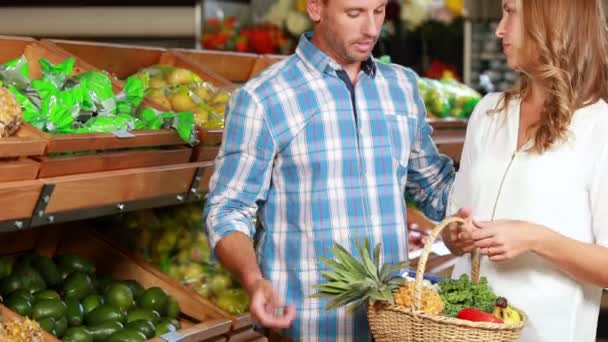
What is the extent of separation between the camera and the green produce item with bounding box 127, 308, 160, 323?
3.16 meters

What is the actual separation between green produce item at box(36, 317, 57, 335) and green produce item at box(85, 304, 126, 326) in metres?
0.19

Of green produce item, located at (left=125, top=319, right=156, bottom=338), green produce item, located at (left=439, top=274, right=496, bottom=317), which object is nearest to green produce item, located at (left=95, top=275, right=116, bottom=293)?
green produce item, located at (left=125, top=319, right=156, bottom=338)

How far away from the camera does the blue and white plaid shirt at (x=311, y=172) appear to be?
254 centimetres

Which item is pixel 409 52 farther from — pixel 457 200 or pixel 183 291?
pixel 457 200

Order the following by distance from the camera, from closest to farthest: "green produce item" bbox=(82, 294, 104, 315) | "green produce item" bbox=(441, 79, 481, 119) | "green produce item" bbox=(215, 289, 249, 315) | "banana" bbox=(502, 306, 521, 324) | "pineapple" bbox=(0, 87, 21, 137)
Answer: "banana" bbox=(502, 306, 521, 324) → "pineapple" bbox=(0, 87, 21, 137) → "green produce item" bbox=(82, 294, 104, 315) → "green produce item" bbox=(215, 289, 249, 315) → "green produce item" bbox=(441, 79, 481, 119)

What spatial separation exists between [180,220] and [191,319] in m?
0.55

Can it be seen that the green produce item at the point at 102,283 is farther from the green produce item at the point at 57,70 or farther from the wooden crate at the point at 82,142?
the green produce item at the point at 57,70

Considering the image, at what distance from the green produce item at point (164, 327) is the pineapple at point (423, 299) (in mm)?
1135

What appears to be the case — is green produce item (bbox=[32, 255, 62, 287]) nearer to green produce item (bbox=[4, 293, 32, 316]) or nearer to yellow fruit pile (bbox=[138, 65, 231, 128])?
green produce item (bbox=[4, 293, 32, 316])

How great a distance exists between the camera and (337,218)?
2580mm

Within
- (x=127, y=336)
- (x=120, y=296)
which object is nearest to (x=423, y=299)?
(x=127, y=336)

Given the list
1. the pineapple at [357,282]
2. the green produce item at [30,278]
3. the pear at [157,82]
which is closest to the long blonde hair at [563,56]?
the pineapple at [357,282]

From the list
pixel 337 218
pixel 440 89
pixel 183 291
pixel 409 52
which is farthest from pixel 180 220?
pixel 409 52

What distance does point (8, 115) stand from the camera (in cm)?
261
